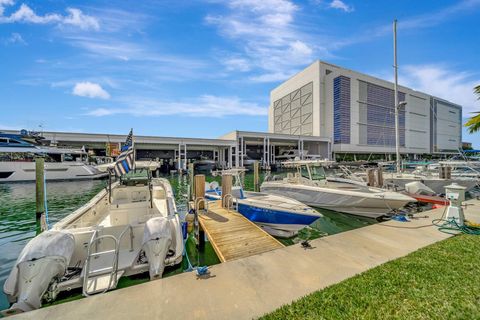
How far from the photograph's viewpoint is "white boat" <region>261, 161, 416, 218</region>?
9.23m

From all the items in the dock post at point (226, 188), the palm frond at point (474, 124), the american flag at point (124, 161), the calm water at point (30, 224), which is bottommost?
the calm water at point (30, 224)

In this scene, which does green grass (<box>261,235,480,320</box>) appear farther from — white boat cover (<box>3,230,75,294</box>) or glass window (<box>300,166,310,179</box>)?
glass window (<box>300,166,310,179</box>)

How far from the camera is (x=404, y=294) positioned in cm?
315

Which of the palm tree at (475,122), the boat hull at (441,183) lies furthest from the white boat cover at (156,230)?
the boat hull at (441,183)

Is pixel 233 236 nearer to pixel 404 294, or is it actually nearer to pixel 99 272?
pixel 99 272

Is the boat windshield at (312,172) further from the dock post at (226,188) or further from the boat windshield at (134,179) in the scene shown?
the boat windshield at (134,179)

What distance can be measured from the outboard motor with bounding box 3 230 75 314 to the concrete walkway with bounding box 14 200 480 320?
3.96 ft

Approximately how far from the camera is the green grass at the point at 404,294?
9.01 feet

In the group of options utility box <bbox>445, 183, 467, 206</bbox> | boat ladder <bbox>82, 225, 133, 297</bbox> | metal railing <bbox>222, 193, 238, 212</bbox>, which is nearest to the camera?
boat ladder <bbox>82, 225, 133, 297</bbox>

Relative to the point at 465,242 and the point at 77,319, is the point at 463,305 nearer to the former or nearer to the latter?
the point at 465,242

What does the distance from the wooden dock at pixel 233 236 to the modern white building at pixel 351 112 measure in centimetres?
5434

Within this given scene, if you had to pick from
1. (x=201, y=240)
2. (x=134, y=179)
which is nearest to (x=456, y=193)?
(x=201, y=240)

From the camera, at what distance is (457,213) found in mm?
6285

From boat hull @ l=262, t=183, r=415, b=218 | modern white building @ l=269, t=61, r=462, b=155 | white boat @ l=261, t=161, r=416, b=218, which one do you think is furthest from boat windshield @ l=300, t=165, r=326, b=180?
modern white building @ l=269, t=61, r=462, b=155
